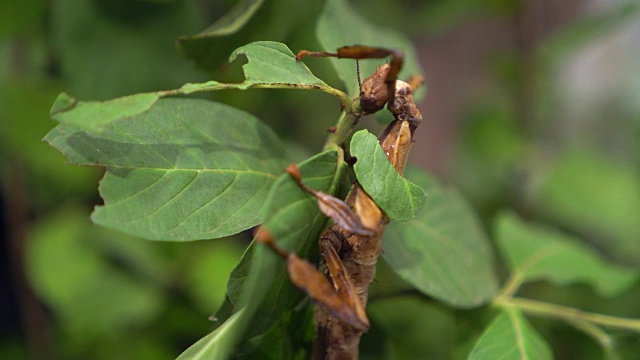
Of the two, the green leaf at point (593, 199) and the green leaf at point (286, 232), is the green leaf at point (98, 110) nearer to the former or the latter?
the green leaf at point (286, 232)

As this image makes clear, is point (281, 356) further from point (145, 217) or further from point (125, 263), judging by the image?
point (125, 263)

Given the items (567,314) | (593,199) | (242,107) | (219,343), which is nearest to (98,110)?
(219,343)

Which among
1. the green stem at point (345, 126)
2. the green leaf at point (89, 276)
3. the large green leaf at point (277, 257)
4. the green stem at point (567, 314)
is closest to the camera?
the large green leaf at point (277, 257)

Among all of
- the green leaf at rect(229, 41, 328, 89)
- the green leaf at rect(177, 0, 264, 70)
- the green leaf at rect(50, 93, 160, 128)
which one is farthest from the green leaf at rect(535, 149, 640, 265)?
the green leaf at rect(50, 93, 160, 128)

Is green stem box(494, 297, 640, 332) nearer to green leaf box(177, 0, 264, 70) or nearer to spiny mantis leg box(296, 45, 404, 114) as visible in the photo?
spiny mantis leg box(296, 45, 404, 114)

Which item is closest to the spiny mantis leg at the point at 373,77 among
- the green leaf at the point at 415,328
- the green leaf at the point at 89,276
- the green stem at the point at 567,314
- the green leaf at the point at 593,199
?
the green stem at the point at 567,314

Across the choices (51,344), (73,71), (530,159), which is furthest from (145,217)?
(530,159)
